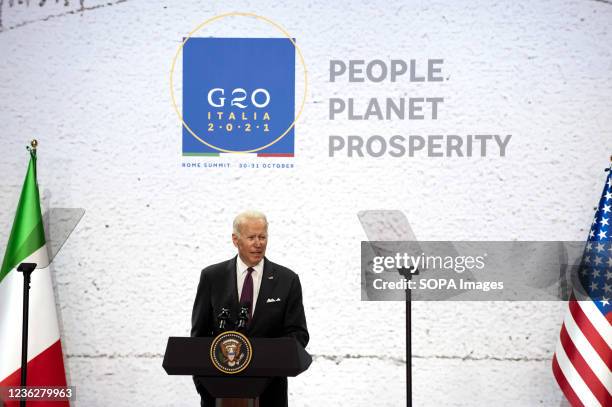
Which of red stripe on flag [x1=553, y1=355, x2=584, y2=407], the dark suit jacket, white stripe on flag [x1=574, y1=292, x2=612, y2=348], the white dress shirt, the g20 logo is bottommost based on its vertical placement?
red stripe on flag [x1=553, y1=355, x2=584, y2=407]

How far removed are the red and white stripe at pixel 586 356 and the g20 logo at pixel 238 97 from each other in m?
1.85

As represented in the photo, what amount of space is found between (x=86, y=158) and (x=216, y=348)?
176 centimetres

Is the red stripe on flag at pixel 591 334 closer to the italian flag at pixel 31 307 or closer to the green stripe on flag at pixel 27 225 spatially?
the italian flag at pixel 31 307

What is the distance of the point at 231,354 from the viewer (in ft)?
7.79

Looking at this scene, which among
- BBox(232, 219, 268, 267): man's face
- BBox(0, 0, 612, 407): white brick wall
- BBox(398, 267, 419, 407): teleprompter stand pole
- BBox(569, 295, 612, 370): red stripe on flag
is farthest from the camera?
BBox(0, 0, 612, 407): white brick wall

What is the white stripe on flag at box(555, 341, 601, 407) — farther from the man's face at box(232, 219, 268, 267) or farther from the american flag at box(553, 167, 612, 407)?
the man's face at box(232, 219, 268, 267)

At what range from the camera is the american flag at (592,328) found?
138 inches

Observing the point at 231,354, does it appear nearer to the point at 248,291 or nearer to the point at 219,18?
the point at 248,291

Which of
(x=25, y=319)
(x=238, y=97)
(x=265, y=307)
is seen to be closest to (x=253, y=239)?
(x=265, y=307)

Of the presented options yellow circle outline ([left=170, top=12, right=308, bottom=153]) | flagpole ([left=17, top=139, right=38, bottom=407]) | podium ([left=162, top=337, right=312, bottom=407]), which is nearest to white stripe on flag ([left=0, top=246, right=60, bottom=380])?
flagpole ([left=17, top=139, right=38, bottom=407])

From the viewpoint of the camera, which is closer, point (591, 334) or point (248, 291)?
point (248, 291)

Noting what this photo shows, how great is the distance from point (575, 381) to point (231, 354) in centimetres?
198

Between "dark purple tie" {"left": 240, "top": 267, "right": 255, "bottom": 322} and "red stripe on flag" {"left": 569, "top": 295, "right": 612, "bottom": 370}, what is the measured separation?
1.62 meters

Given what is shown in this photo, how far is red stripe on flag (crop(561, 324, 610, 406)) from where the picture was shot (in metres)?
3.50
